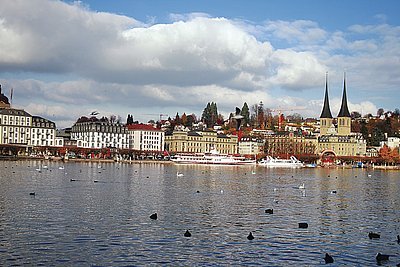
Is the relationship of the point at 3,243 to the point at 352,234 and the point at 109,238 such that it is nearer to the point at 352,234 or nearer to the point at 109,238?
the point at 109,238

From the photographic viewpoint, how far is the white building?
179250 millimetres

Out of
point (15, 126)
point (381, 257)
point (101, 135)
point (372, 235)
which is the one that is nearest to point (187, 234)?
point (381, 257)

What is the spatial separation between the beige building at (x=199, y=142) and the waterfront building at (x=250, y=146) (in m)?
2.93

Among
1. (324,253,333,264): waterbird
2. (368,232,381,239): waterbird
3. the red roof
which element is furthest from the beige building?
(324,253,333,264): waterbird

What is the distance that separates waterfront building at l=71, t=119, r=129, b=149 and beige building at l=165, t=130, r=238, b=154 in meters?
18.5

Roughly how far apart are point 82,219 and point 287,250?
11.5m

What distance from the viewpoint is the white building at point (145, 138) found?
588 feet

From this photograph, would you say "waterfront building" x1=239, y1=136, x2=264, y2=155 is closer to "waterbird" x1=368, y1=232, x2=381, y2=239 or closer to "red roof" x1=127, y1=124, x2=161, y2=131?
"red roof" x1=127, y1=124, x2=161, y2=131

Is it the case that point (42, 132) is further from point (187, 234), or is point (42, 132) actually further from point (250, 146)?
point (187, 234)

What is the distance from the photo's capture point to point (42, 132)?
158 metres

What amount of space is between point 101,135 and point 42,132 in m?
20.1

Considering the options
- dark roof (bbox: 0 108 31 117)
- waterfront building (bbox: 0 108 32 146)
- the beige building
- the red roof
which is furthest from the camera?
the beige building

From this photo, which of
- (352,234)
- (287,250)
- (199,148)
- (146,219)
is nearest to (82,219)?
(146,219)

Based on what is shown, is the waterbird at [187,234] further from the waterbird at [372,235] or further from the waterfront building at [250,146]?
the waterfront building at [250,146]
